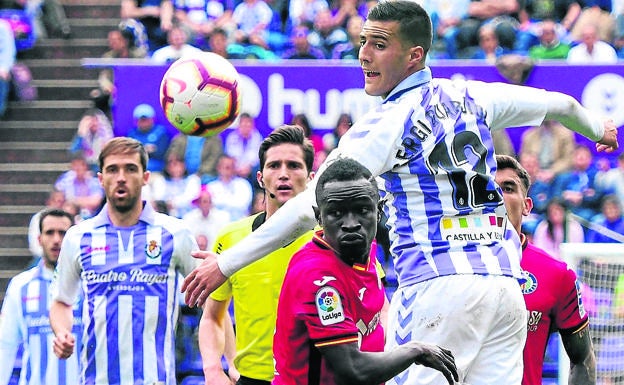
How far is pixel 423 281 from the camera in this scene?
5.42 metres

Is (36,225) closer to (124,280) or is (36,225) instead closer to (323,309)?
(124,280)

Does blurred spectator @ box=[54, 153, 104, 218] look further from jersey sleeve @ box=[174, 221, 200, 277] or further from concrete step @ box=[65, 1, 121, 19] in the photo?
jersey sleeve @ box=[174, 221, 200, 277]

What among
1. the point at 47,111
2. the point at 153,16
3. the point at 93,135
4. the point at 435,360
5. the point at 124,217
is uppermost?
the point at 153,16

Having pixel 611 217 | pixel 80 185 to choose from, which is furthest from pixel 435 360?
pixel 80 185

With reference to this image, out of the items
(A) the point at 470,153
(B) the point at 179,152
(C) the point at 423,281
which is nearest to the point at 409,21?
(A) the point at 470,153

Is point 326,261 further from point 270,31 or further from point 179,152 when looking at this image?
point 270,31

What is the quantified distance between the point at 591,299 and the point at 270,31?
9.50 m

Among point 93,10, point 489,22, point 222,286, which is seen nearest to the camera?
point 222,286

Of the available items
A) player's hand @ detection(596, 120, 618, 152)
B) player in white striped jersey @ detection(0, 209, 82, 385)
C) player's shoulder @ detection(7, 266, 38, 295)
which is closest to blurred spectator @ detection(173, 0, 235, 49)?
player's shoulder @ detection(7, 266, 38, 295)

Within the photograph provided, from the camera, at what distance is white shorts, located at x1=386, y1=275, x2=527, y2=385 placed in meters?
5.36

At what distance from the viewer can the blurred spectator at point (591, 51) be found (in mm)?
15085

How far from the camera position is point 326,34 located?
16484mm

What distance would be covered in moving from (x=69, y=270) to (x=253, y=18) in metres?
9.53

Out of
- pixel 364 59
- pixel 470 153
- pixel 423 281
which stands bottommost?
pixel 423 281
